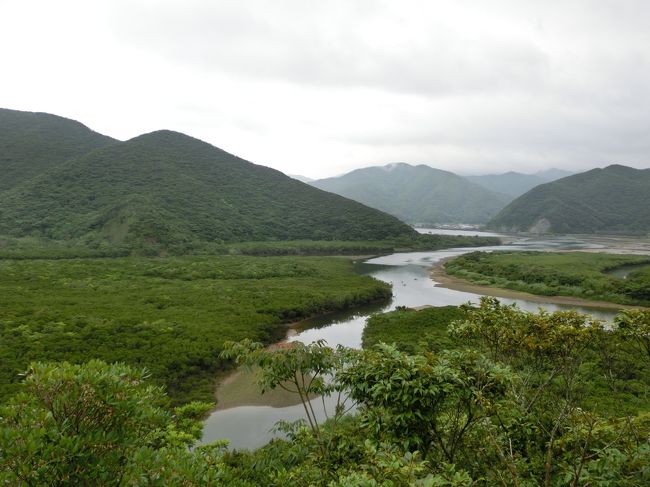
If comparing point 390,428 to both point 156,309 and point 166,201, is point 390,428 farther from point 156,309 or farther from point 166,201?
point 166,201

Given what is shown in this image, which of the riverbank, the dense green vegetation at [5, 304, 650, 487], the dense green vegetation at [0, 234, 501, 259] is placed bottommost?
the riverbank

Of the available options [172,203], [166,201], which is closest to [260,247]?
[172,203]

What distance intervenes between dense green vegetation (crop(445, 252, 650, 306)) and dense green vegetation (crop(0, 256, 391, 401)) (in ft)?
82.4

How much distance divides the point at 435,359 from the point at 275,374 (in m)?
3.80

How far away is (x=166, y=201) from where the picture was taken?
12406cm

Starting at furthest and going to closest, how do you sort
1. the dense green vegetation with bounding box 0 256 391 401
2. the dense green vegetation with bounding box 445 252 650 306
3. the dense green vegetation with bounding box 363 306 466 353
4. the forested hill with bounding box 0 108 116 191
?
the forested hill with bounding box 0 108 116 191 < the dense green vegetation with bounding box 445 252 650 306 < the dense green vegetation with bounding box 363 306 466 353 < the dense green vegetation with bounding box 0 256 391 401

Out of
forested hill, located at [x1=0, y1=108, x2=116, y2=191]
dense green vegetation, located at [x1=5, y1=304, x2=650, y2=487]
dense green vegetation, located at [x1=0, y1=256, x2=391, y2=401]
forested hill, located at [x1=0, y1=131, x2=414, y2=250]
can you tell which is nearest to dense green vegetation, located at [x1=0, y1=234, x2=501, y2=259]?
forested hill, located at [x1=0, y1=131, x2=414, y2=250]

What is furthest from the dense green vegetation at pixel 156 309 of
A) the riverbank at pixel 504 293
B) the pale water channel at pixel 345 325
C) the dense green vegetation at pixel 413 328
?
the riverbank at pixel 504 293

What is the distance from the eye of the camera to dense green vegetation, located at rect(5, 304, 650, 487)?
4.49m

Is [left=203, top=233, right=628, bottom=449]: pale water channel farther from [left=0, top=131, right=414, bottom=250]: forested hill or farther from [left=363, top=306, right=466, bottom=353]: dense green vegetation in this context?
[left=0, top=131, right=414, bottom=250]: forested hill

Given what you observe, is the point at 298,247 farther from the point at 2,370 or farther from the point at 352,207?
the point at 2,370

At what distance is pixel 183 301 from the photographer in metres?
42.1

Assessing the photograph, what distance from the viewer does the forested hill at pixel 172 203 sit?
100 meters

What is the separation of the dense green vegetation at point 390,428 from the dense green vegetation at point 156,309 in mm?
12725
